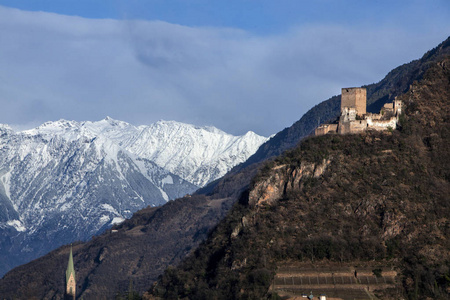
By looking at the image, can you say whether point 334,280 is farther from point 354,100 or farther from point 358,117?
point 354,100

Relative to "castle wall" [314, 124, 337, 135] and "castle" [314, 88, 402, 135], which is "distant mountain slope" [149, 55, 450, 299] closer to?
"castle" [314, 88, 402, 135]

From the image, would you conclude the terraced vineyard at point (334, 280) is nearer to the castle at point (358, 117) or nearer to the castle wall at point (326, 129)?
the castle at point (358, 117)

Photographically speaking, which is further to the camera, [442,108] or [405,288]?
[442,108]

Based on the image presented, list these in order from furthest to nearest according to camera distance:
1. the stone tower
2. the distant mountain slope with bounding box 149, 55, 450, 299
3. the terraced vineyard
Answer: the stone tower → the distant mountain slope with bounding box 149, 55, 450, 299 → the terraced vineyard

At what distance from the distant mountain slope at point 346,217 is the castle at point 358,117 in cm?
138

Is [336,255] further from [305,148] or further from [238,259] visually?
[305,148]

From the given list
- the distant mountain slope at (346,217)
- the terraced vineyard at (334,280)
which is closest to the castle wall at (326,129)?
the distant mountain slope at (346,217)

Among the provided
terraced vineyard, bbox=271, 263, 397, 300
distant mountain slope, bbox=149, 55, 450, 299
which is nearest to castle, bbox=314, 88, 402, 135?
distant mountain slope, bbox=149, 55, 450, 299

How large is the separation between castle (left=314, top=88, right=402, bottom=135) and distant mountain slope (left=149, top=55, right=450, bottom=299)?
138cm

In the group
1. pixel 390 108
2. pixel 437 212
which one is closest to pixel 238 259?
pixel 437 212

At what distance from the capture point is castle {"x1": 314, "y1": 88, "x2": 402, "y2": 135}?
132 m

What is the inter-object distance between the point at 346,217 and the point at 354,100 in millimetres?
20556

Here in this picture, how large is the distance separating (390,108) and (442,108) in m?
8.78

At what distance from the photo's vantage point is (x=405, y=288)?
108250 mm
